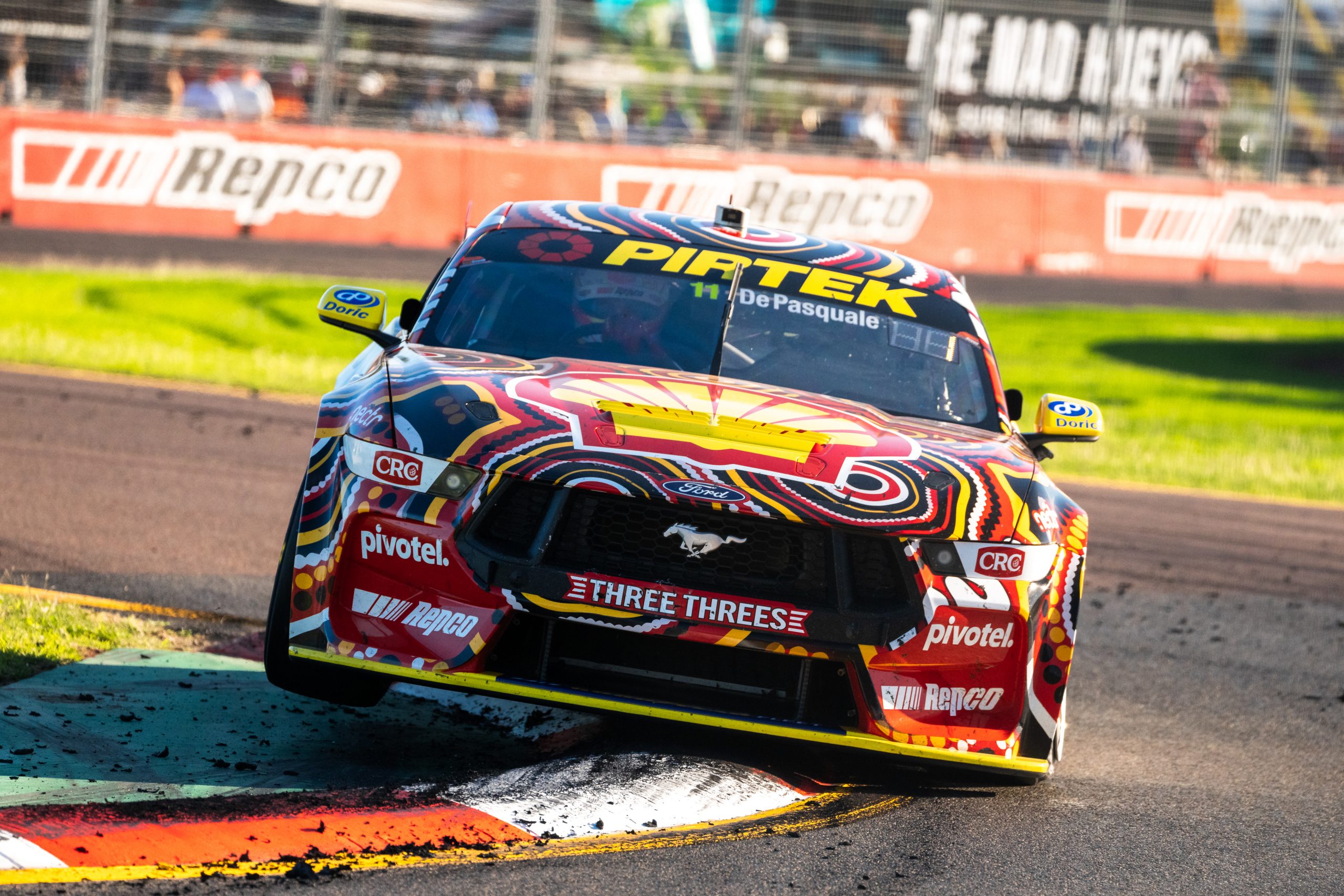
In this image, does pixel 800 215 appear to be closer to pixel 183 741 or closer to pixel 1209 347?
pixel 1209 347

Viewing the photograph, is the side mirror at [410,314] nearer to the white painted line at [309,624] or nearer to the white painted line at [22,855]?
the white painted line at [309,624]

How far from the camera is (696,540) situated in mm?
4160

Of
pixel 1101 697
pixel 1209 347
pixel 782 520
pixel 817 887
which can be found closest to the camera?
pixel 817 887

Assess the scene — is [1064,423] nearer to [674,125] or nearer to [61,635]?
[61,635]

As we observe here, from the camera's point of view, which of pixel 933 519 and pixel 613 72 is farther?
pixel 613 72

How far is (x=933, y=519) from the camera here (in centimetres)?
425

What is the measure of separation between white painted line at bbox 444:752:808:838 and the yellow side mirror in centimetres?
157

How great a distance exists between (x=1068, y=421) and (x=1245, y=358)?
14.2 meters

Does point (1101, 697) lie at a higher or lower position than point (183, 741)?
lower

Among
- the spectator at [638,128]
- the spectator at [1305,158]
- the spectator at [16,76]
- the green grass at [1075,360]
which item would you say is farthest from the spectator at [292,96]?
the spectator at [1305,158]

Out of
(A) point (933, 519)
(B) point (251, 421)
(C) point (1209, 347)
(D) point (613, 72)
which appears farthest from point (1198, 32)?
(A) point (933, 519)

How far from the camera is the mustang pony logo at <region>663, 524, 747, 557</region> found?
4.16 metres

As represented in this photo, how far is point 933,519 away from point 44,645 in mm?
2834

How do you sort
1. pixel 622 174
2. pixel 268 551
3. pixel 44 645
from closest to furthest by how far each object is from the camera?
pixel 44 645 < pixel 268 551 < pixel 622 174
